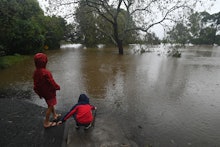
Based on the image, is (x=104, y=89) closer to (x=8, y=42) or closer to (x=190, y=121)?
(x=190, y=121)

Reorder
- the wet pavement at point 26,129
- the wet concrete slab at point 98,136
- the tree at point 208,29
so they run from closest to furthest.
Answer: the wet concrete slab at point 98,136
the wet pavement at point 26,129
the tree at point 208,29

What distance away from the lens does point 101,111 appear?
157 inches

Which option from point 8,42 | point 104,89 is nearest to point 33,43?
point 8,42

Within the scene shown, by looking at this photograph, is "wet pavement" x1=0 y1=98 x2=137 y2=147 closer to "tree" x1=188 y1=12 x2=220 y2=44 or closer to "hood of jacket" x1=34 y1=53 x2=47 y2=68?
"hood of jacket" x1=34 y1=53 x2=47 y2=68

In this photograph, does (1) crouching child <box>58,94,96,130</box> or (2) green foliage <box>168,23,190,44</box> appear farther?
(2) green foliage <box>168,23,190,44</box>

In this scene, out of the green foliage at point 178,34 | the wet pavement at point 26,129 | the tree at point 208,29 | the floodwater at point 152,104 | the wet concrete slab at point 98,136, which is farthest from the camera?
the tree at point 208,29

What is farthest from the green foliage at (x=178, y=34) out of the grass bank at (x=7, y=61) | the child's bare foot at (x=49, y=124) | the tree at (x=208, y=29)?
the tree at (x=208, y=29)

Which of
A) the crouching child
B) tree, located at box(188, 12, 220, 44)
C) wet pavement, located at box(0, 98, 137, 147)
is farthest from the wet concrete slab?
tree, located at box(188, 12, 220, 44)

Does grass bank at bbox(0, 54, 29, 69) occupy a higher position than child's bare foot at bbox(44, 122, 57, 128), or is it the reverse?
grass bank at bbox(0, 54, 29, 69)

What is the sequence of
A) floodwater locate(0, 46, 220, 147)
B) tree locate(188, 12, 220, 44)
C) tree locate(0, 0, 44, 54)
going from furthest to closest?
1. tree locate(188, 12, 220, 44)
2. tree locate(0, 0, 44, 54)
3. floodwater locate(0, 46, 220, 147)

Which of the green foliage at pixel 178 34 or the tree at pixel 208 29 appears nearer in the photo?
the green foliage at pixel 178 34

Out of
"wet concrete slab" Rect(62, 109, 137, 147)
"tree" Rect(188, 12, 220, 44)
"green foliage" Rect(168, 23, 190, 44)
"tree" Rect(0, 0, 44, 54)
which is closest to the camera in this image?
"wet concrete slab" Rect(62, 109, 137, 147)

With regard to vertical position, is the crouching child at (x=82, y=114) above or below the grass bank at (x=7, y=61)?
below

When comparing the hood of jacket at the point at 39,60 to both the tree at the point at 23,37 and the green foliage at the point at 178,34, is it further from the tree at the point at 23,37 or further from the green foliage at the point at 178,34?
the green foliage at the point at 178,34
